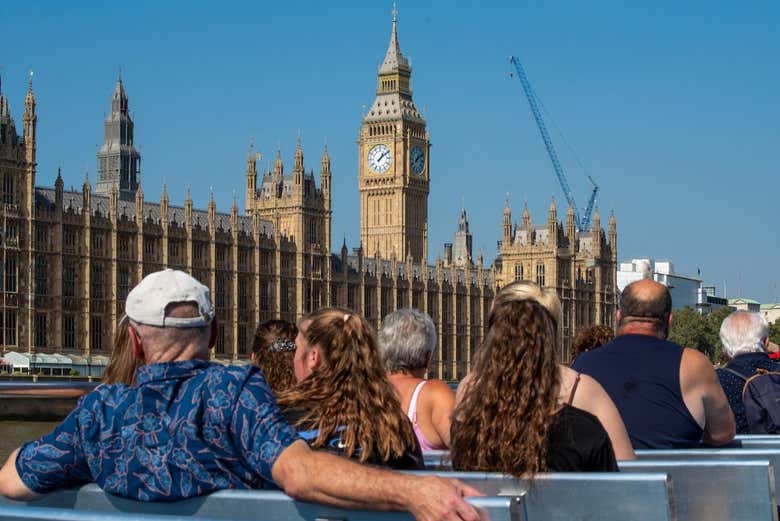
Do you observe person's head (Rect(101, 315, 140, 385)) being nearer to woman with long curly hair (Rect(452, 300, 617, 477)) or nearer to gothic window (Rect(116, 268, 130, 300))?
woman with long curly hair (Rect(452, 300, 617, 477))

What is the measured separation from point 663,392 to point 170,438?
2.68 m

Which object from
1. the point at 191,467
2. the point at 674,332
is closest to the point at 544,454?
the point at 191,467

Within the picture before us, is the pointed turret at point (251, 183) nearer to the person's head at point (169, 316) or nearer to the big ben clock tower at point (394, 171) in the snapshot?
the big ben clock tower at point (394, 171)

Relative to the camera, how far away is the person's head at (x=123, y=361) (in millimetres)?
4973

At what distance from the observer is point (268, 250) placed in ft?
212

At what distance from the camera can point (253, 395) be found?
4070mm

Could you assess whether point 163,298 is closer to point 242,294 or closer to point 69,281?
point 69,281

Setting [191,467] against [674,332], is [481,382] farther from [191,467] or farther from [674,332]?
[674,332]

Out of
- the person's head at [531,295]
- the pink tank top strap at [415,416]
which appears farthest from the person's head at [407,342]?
the person's head at [531,295]

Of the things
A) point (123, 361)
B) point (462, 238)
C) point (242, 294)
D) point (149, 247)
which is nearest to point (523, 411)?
point (123, 361)

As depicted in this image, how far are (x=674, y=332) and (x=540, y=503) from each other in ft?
331

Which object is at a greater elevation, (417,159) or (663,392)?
(417,159)

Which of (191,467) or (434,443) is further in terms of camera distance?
(434,443)

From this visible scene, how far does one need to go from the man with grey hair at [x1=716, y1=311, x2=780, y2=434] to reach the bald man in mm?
1569
